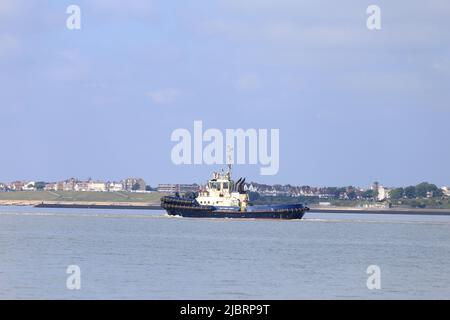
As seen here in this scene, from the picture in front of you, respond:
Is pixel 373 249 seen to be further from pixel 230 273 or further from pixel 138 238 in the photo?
pixel 230 273

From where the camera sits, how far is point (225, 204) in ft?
469

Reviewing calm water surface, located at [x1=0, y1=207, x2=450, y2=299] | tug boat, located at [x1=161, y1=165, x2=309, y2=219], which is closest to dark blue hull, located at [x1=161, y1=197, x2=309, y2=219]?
tug boat, located at [x1=161, y1=165, x2=309, y2=219]

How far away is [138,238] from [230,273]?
114ft

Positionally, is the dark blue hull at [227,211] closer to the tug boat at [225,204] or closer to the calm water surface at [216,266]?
the tug boat at [225,204]

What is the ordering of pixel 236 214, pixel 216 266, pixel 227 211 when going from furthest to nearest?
pixel 236 214, pixel 227 211, pixel 216 266

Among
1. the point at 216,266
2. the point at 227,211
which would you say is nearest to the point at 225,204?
the point at 227,211

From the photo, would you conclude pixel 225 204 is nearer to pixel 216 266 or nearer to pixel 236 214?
pixel 236 214

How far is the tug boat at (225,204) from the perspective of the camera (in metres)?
142

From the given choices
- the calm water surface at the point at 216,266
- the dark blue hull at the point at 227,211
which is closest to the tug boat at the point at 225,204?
the dark blue hull at the point at 227,211

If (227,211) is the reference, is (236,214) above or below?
below

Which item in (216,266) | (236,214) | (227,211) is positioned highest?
(227,211)

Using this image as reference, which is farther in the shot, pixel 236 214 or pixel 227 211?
pixel 236 214

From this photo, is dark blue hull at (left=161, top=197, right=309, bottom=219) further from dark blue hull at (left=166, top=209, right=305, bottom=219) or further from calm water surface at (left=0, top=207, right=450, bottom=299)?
calm water surface at (left=0, top=207, right=450, bottom=299)
